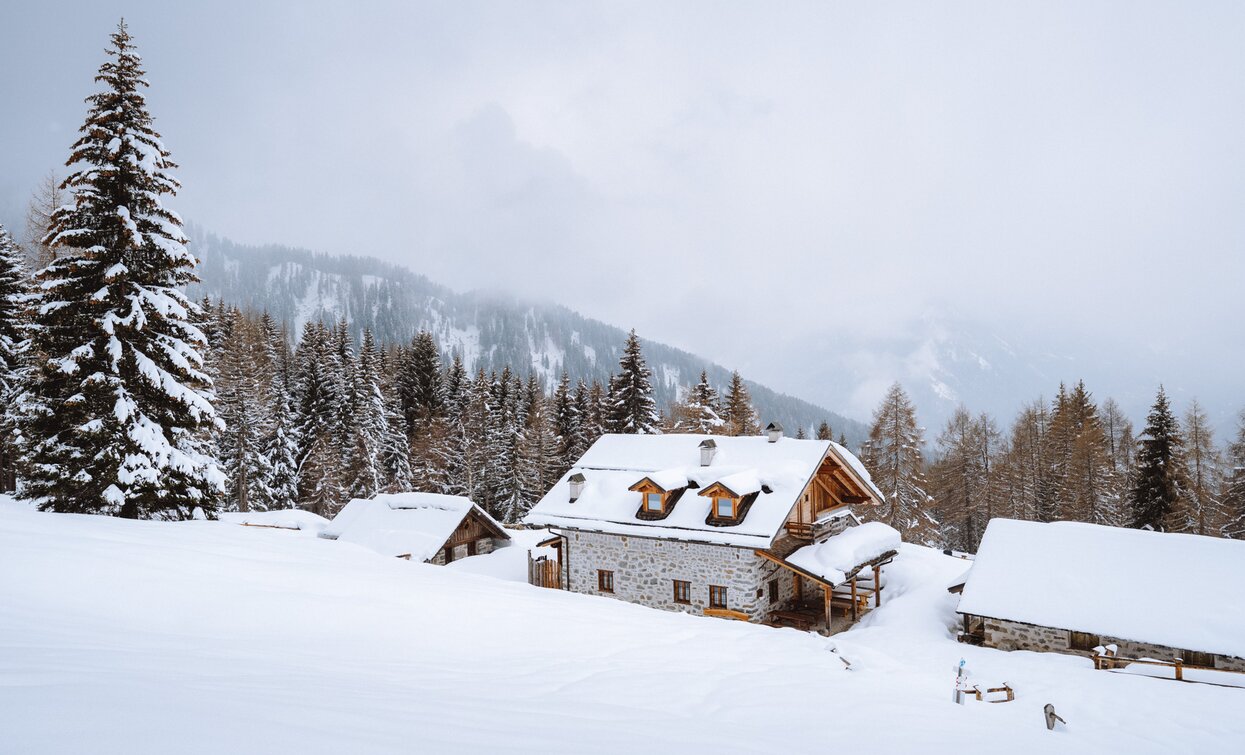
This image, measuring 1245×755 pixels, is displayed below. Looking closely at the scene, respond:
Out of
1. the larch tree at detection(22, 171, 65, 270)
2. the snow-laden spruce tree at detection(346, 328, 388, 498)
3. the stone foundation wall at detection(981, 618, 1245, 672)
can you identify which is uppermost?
the larch tree at detection(22, 171, 65, 270)

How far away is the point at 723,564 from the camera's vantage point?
21203 mm

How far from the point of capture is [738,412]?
46.0 metres

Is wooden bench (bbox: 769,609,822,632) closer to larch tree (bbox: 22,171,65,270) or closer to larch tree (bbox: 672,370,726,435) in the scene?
larch tree (bbox: 672,370,726,435)

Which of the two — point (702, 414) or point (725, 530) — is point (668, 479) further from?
point (702, 414)

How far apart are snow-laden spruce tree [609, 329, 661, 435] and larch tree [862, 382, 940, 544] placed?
15.3 metres

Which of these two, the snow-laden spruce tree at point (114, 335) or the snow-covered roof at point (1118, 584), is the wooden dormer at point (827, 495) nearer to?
the snow-covered roof at point (1118, 584)

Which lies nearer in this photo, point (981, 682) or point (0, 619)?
point (0, 619)

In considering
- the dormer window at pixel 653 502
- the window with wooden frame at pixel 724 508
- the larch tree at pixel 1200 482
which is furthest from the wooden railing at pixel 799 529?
the larch tree at pixel 1200 482

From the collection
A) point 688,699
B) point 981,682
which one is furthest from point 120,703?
point 981,682

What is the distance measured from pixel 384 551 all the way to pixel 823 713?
2591 cm

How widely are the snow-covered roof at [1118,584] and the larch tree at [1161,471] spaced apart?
12119 mm

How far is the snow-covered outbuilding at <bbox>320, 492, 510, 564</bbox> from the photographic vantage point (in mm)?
28688

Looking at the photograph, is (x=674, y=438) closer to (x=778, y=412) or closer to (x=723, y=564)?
(x=723, y=564)

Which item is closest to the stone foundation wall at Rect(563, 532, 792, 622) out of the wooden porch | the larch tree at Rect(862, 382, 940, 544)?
the wooden porch
